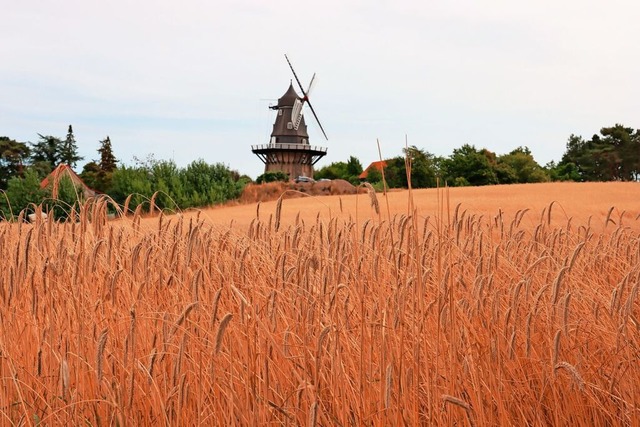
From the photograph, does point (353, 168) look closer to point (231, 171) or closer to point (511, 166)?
point (511, 166)

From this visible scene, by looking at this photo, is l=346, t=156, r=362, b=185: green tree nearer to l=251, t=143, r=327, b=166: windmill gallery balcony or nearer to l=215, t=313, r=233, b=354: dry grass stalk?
l=251, t=143, r=327, b=166: windmill gallery balcony

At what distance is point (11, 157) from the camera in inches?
1700

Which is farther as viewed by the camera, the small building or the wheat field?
the small building

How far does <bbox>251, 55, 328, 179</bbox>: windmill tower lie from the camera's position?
161 feet

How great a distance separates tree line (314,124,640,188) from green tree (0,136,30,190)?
2109 cm

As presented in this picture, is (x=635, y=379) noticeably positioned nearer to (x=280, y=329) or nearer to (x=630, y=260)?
(x=280, y=329)

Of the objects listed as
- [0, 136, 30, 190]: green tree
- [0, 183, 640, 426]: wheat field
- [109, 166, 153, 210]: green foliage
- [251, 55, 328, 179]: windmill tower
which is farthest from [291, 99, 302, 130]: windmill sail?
[0, 183, 640, 426]: wheat field

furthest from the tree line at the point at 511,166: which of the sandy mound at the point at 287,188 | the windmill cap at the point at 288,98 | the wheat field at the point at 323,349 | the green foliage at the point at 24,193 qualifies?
the wheat field at the point at 323,349

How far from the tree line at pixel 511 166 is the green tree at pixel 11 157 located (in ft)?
69.2

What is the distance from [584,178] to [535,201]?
34660mm

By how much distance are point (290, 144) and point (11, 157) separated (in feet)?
60.8

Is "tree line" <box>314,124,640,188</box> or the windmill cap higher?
the windmill cap

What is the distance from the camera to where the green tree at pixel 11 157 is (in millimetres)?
42506

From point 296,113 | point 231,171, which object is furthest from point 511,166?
point 231,171
